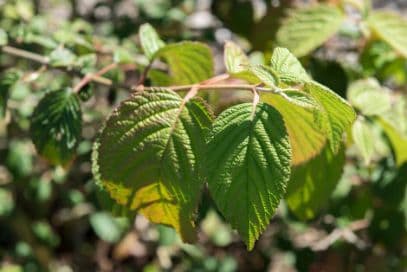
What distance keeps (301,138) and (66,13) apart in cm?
166

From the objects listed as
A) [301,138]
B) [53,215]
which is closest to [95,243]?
[53,215]

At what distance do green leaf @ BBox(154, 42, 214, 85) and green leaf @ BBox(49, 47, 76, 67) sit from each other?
18cm

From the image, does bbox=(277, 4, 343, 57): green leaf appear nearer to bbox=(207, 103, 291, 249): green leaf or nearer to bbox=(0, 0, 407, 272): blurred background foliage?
bbox=(0, 0, 407, 272): blurred background foliage

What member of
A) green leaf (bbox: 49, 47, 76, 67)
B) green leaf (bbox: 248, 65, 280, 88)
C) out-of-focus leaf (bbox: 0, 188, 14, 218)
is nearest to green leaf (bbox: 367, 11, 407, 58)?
green leaf (bbox: 49, 47, 76, 67)

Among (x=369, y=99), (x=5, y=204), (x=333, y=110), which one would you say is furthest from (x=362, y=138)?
(x=5, y=204)

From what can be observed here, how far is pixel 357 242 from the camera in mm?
1964

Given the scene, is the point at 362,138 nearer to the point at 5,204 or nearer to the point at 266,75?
the point at 266,75

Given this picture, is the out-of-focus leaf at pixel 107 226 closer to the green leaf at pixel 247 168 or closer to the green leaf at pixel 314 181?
the green leaf at pixel 314 181

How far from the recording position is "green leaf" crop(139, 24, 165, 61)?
4.36 ft

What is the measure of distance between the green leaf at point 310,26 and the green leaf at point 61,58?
0.47 m

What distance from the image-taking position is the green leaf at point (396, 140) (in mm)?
1539

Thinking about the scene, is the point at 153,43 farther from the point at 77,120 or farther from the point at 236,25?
the point at 236,25

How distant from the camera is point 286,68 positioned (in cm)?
100

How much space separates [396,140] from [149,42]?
0.53 m
